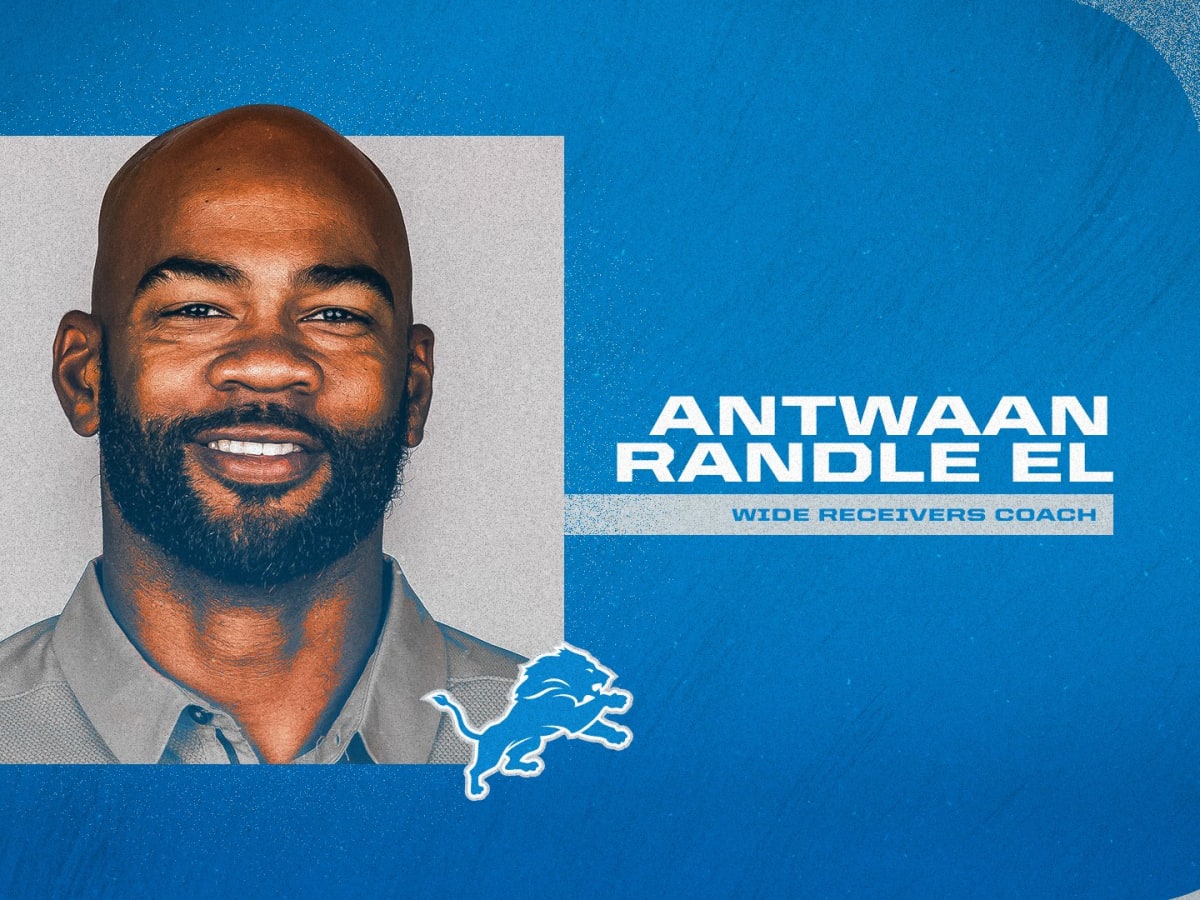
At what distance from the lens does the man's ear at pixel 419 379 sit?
2301 millimetres

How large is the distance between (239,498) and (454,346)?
1.72 feet

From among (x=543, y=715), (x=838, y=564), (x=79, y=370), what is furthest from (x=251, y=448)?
(x=838, y=564)

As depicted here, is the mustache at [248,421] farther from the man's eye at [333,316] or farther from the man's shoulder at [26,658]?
the man's shoulder at [26,658]

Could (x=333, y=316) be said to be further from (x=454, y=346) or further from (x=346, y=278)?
(x=454, y=346)

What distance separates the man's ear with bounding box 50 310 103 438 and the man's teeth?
28cm

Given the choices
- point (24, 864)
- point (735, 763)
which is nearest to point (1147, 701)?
point (735, 763)

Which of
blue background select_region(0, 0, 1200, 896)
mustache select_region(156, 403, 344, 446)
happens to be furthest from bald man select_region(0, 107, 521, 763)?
blue background select_region(0, 0, 1200, 896)

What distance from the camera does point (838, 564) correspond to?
7.56 feet

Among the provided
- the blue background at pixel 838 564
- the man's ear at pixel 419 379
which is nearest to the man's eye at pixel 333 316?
the man's ear at pixel 419 379

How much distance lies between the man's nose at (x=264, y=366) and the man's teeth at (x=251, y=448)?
4.2 inches

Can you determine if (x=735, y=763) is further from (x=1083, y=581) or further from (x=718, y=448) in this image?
(x=1083, y=581)

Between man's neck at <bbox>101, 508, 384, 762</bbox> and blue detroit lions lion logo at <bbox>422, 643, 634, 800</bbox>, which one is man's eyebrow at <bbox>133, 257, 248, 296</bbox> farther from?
blue detroit lions lion logo at <bbox>422, 643, 634, 800</bbox>

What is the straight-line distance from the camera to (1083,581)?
7.53 feet

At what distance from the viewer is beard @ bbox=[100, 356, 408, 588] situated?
2.21 metres
